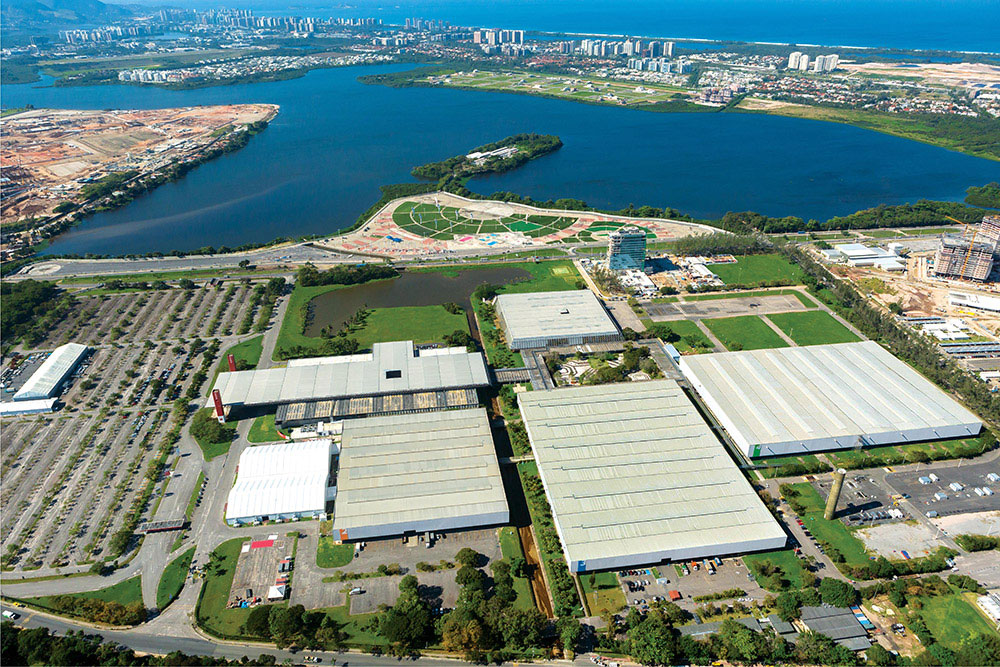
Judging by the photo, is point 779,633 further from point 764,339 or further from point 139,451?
point 139,451

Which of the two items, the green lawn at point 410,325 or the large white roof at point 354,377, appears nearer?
the large white roof at point 354,377

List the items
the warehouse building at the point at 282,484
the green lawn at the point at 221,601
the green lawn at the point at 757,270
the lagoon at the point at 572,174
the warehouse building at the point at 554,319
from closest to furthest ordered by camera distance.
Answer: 1. the green lawn at the point at 221,601
2. the warehouse building at the point at 282,484
3. the warehouse building at the point at 554,319
4. the green lawn at the point at 757,270
5. the lagoon at the point at 572,174

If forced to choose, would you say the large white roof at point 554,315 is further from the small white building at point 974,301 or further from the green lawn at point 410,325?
the small white building at point 974,301

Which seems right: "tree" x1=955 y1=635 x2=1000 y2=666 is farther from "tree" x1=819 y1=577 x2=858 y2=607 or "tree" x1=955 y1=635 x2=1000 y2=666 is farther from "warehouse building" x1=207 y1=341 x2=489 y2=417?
"warehouse building" x1=207 y1=341 x2=489 y2=417

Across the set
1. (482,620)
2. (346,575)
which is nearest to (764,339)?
(482,620)

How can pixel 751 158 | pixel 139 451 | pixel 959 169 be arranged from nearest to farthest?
pixel 139 451
pixel 959 169
pixel 751 158

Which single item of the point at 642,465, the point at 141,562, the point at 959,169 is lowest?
the point at 141,562

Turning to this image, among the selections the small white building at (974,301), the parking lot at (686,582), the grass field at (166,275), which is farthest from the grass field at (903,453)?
the grass field at (166,275)
